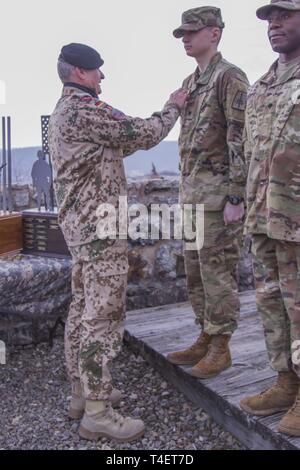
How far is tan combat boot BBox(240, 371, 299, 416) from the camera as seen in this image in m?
2.47

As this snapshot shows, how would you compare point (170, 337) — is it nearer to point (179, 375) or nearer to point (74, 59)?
point (179, 375)

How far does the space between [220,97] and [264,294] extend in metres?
1.08

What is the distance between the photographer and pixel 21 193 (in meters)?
5.45

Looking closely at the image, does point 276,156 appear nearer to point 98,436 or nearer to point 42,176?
point 98,436

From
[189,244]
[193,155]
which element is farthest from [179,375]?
[193,155]

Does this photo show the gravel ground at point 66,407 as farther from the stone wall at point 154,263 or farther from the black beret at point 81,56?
the black beret at point 81,56

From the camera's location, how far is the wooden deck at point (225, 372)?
2.52 metres

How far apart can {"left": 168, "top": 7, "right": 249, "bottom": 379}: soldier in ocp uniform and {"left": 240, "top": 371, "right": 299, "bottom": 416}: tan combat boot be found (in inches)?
19.2

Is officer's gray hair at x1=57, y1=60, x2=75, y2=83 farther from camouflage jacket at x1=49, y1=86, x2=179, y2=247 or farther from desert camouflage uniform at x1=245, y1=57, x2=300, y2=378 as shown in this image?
desert camouflage uniform at x1=245, y1=57, x2=300, y2=378

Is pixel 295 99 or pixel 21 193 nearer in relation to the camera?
pixel 295 99

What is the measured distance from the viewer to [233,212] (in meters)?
2.79

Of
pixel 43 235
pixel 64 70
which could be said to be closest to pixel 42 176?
pixel 43 235

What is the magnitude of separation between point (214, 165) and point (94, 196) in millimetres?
696

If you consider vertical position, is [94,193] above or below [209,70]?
below
